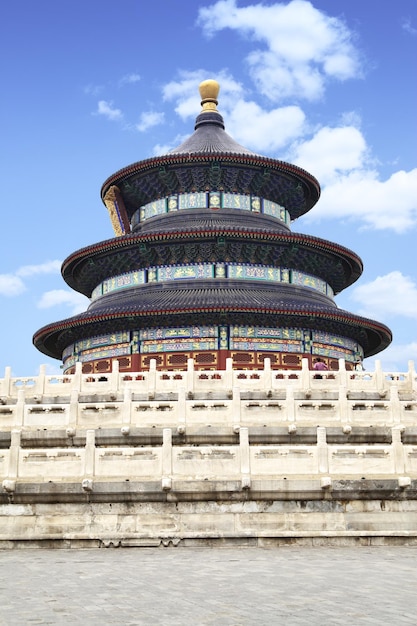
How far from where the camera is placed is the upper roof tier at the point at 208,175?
41.3m

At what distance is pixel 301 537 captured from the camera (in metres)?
13.3

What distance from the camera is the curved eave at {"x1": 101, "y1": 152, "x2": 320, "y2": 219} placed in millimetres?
41000

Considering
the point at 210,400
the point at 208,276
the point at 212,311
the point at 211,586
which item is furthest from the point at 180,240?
the point at 211,586

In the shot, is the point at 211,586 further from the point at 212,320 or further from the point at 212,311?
the point at 212,320

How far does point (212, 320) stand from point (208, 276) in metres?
3.35

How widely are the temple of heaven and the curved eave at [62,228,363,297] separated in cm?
6

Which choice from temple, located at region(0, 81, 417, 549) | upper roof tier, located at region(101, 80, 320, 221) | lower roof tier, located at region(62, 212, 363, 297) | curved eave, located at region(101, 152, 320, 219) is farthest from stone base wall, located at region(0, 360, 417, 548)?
upper roof tier, located at region(101, 80, 320, 221)

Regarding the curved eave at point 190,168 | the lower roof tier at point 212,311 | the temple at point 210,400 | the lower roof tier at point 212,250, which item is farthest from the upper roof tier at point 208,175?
the lower roof tier at point 212,311

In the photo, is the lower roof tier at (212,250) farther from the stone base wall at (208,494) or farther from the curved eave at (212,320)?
the stone base wall at (208,494)

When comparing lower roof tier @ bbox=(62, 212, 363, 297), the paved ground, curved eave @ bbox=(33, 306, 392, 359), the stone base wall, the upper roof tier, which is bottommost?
the paved ground

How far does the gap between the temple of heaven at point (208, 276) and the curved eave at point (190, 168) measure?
0.22 ft

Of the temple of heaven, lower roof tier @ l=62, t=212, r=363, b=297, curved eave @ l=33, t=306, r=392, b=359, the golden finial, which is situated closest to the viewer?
curved eave @ l=33, t=306, r=392, b=359

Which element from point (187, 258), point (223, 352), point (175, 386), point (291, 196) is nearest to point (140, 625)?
point (175, 386)

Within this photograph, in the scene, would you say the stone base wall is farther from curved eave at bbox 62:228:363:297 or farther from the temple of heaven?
curved eave at bbox 62:228:363:297
